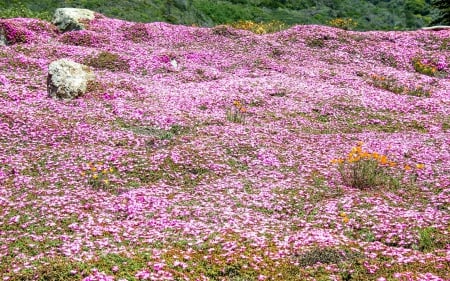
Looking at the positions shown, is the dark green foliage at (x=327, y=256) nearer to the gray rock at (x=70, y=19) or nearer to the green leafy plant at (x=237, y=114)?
the green leafy plant at (x=237, y=114)

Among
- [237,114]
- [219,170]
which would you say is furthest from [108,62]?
[219,170]

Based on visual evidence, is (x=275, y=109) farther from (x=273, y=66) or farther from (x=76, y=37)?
(x=76, y=37)

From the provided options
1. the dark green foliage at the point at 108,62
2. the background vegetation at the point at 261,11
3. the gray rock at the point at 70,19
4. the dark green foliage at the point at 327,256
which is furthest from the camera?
the background vegetation at the point at 261,11

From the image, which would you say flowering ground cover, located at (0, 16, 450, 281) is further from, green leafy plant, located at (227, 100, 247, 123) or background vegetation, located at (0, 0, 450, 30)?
background vegetation, located at (0, 0, 450, 30)

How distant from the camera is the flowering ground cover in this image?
33.3ft

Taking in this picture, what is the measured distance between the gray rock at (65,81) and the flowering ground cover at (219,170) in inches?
23.0

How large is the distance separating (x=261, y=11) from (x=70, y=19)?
59470 millimetres

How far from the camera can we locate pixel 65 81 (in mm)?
22078

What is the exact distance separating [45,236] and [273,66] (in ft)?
76.8

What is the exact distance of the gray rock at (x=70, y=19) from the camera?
37.4 m

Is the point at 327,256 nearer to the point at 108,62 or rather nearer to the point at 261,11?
the point at 108,62

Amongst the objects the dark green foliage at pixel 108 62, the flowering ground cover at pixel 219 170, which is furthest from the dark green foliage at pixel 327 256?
the dark green foliage at pixel 108 62

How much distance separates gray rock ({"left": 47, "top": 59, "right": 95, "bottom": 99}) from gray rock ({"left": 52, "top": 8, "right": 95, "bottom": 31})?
15522 mm

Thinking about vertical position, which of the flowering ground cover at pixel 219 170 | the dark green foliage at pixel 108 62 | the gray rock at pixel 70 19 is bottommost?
the flowering ground cover at pixel 219 170
